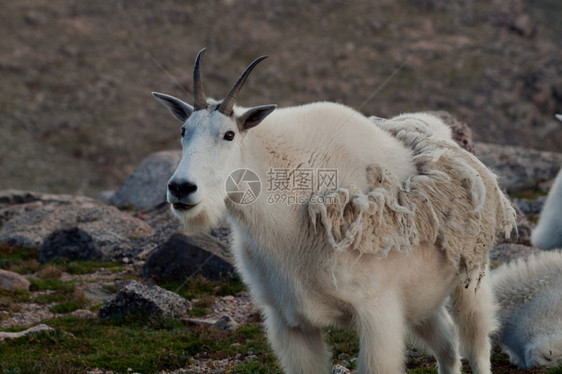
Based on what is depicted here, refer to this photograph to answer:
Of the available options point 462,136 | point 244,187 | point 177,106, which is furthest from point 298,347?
point 462,136

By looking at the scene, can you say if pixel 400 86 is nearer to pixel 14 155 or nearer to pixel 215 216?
pixel 14 155

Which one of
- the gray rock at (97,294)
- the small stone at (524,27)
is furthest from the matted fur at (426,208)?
the small stone at (524,27)

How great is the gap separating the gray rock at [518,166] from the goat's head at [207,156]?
50.0 ft

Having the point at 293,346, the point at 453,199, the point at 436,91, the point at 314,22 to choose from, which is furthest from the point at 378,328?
the point at 314,22

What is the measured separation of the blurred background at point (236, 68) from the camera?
35.5 metres

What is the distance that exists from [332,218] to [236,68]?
125 ft

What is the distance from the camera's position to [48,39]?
1619 inches

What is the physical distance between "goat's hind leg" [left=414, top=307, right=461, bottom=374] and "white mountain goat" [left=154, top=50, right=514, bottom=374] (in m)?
0.57

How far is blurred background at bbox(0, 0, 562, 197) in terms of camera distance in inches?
1399

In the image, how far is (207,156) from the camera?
496 centimetres

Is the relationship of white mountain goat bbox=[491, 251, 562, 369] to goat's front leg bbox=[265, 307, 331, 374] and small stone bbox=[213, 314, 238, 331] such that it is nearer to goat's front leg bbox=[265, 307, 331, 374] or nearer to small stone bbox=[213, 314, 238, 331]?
goat's front leg bbox=[265, 307, 331, 374]

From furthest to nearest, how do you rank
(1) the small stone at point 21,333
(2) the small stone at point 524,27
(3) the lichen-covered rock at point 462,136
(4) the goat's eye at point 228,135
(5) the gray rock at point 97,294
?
(2) the small stone at point 524,27 < (3) the lichen-covered rock at point 462,136 < (5) the gray rock at point 97,294 < (1) the small stone at point 21,333 < (4) the goat's eye at point 228,135

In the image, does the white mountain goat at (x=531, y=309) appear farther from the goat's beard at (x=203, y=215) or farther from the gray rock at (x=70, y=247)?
the gray rock at (x=70, y=247)

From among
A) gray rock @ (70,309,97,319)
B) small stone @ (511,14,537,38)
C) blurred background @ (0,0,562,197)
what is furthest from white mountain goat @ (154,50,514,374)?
small stone @ (511,14,537,38)
